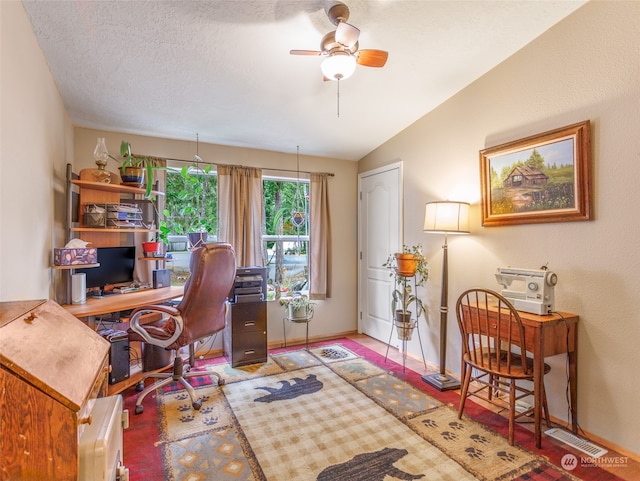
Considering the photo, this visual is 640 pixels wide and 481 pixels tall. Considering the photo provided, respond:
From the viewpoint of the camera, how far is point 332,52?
1924mm

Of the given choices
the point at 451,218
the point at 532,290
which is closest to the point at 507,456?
the point at 532,290

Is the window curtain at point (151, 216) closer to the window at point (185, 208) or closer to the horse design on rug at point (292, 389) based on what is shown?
the window at point (185, 208)

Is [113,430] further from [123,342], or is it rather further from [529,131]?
[529,131]

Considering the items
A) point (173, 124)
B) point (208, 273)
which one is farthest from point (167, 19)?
point (208, 273)

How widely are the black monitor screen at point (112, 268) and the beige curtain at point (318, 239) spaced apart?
200cm

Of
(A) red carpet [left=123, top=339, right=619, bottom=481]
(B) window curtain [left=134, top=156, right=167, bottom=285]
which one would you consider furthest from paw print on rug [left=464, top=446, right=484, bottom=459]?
(B) window curtain [left=134, top=156, right=167, bottom=285]

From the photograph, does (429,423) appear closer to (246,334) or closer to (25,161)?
(246,334)

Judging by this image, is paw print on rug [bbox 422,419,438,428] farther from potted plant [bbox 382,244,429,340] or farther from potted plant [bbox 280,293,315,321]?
potted plant [bbox 280,293,315,321]

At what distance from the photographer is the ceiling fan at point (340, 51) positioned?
1.84 metres

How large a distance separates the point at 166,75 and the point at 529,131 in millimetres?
2748

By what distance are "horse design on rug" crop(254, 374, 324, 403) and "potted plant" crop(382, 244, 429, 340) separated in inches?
39.3

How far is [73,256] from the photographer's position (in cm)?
244

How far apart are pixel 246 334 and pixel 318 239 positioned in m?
1.49

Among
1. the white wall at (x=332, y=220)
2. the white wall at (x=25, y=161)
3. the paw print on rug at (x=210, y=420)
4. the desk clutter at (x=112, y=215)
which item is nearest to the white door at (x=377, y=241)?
the white wall at (x=332, y=220)
